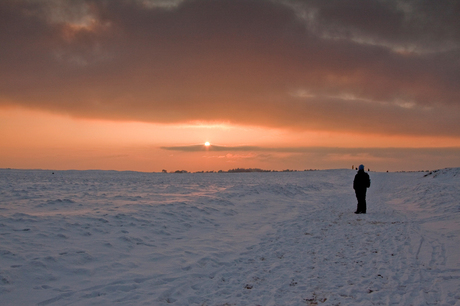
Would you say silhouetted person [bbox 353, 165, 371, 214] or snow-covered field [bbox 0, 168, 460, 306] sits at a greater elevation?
silhouetted person [bbox 353, 165, 371, 214]

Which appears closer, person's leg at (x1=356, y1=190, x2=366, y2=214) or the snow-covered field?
the snow-covered field

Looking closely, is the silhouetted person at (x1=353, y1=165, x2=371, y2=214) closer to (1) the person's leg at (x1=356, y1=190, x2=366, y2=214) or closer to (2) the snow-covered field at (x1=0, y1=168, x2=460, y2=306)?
(1) the person's leg at (x1=356, y1=190, x2=366, y2=214)

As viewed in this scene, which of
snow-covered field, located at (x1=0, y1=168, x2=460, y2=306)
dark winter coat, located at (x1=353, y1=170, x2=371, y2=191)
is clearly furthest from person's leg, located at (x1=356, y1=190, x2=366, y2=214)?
snow-covered field, located at (x1=0, y1=168, x2=460, y2=306)

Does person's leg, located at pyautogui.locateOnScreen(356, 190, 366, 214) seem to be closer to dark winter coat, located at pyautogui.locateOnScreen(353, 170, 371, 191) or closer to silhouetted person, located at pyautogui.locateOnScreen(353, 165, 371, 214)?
silhouetted person, located at pyautogui.locateOnScreen(353, 165, 371, 214)

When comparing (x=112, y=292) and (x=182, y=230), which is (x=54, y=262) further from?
(x=182, y=230)

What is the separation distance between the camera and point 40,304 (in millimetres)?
5145

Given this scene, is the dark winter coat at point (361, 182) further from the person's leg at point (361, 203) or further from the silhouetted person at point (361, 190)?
the person's leg at point (361, 203)

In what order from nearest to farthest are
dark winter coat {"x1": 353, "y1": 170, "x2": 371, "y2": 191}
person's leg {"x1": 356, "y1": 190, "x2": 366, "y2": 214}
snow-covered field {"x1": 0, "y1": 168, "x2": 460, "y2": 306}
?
snow-covered field {"x1": 0, "y1": 168, "x2": 460, "y2": 306}
person's leg {"x1": 356, "y1": 190, "x2": 366, "y2": 214}
dark winter coat {"x1": 353, "y1": 170, "x2": 371, "y2": 191}

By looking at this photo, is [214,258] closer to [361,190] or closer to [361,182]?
[361,190]

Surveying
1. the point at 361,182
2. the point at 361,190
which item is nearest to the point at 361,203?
the point at 361,190

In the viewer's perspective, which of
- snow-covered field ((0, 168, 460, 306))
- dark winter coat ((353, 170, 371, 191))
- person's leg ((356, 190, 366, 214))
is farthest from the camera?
dark winter coat ((353, 170, 371, 191))

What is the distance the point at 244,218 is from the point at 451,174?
33.4 metres

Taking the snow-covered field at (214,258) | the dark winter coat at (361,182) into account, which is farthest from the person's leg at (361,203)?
the snow-covered field at (214,258)

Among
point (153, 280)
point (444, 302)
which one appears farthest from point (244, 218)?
point (444, 302)
